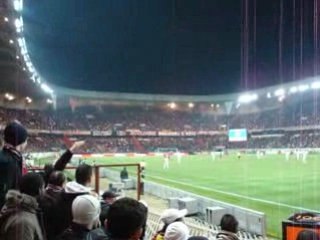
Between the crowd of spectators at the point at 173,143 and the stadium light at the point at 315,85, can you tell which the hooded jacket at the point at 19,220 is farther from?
the stadium light at the point at 315,85

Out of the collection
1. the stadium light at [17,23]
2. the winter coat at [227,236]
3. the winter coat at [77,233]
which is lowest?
the winter coat at [227,236]

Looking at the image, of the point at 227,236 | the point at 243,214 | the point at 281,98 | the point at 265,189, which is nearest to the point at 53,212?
the point at 227,236

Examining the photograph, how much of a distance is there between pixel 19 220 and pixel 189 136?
243 ft

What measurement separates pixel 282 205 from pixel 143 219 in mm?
12657

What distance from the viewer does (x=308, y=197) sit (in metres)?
15.9

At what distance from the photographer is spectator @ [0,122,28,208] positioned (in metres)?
4.12

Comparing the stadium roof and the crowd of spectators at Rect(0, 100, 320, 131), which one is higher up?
the stadium roof

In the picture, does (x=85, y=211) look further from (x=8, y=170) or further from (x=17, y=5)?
(x=17, y=5)

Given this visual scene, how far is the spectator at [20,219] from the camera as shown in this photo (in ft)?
10.6

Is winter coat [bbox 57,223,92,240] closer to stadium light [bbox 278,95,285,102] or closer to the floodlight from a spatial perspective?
the floodlight

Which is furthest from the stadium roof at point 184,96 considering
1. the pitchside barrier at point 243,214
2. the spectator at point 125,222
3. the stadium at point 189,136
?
the spectator at point 125,222

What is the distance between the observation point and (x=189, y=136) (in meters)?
77.1

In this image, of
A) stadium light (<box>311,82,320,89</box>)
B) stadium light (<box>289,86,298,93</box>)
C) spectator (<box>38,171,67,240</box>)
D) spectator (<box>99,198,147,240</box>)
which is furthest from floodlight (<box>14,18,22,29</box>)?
stadium light (<box>289,86,298,93</box>)

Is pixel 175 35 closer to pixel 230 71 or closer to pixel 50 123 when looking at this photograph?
pixel 230 71
